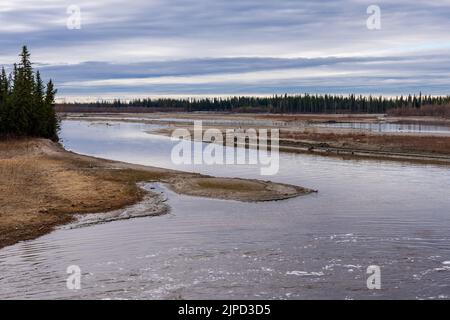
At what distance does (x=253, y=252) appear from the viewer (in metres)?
23.4

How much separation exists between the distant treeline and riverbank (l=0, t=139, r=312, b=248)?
1973 centimetres

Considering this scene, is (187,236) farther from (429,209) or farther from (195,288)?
(429,209)

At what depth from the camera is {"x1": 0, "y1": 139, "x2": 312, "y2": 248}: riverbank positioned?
94.7ft

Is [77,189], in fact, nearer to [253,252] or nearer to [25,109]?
[253,252]

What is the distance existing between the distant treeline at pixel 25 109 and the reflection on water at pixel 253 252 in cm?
4617

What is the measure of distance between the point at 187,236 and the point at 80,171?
23.8 m

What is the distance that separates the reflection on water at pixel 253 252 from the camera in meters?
18.9

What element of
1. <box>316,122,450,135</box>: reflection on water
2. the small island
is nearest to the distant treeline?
the small island

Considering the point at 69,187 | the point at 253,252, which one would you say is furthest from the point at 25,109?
the point at 253,252

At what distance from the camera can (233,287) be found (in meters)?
19.0

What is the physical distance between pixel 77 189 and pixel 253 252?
18.3 metres

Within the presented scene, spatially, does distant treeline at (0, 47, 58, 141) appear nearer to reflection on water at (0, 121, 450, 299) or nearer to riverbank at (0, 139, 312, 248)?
riverbank at (0, 139, 312, 248)

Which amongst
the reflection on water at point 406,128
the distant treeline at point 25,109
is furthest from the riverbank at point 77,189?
the reflection on water at point 406,128

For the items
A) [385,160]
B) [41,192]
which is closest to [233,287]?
[41,192]
